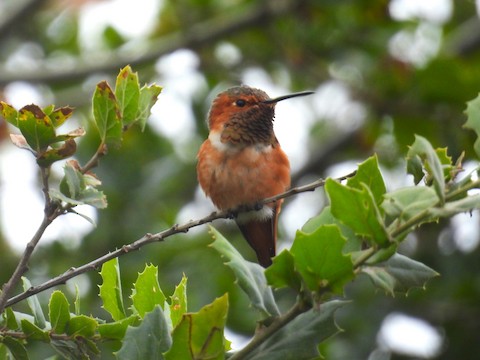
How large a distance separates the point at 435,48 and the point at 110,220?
3.38m

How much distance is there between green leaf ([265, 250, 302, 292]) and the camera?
201 centimetres

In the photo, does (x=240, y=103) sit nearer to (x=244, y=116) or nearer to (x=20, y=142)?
(x=244, y=116)

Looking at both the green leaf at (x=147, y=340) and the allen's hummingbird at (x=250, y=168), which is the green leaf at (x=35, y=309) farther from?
the allen's hummingbird at (x=250, y=168)

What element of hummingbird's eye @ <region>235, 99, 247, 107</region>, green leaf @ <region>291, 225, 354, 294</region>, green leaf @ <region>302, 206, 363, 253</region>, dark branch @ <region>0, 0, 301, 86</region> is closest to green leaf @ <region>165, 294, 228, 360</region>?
green leaf @ <region>291, 225, 354, 294</region>

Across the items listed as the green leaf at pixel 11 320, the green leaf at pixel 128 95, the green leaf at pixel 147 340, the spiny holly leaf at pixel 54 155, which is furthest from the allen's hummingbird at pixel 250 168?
the green leaf at pixel 147 340

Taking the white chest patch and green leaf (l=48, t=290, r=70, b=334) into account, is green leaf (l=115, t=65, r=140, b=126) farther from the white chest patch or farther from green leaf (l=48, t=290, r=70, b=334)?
the white chest patch

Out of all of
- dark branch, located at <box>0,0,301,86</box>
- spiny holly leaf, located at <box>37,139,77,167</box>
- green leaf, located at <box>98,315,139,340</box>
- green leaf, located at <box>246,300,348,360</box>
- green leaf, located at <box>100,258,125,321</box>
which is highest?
dark branch, located at <box>0,0,301,86</box>

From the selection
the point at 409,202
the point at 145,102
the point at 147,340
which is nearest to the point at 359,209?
the point at 409,202

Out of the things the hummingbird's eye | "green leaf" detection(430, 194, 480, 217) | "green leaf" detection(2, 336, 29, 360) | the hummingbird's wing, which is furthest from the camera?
the hummingbird's eye

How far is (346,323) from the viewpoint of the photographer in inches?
235

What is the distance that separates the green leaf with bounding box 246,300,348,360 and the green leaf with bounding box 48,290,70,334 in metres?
0.53

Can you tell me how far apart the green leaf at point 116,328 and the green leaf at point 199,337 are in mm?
283

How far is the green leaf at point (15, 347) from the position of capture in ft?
7.41

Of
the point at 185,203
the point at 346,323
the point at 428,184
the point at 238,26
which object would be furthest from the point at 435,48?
the point at 428,184
